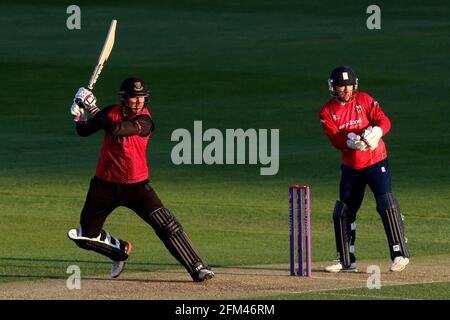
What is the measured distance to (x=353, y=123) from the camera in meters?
16.6

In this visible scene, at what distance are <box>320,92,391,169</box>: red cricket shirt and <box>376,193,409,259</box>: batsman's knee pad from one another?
0.44 m

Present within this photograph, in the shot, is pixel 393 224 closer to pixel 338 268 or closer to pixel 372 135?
pixel 338 268

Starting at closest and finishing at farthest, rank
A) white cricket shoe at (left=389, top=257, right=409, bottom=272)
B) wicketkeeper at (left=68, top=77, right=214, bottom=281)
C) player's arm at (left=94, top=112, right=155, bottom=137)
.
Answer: player's arm at (left=94, top=112, right=155, bottom=137) < wicketkeeper at (left=68, top=77, right=214, bottom=281) < white cricket shoe at (left=389, top=257, right=409, bottom=272)

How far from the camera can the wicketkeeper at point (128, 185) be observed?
1566 centimetres

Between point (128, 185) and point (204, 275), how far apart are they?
1195mm

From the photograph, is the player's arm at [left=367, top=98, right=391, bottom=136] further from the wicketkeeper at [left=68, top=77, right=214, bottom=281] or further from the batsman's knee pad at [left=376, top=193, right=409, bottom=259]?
the wicketkeeper at [left=68, top=77, right=214, bottom=281]

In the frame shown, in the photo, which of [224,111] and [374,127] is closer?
[374,127]

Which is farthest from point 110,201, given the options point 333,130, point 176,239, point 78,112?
point 333,130

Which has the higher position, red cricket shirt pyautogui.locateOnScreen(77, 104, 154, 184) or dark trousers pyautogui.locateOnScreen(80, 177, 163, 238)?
red cricket shirt pyautogui.locateOnScreen(77, 104, 154, 184)

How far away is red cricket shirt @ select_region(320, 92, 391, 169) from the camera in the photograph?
16.6m

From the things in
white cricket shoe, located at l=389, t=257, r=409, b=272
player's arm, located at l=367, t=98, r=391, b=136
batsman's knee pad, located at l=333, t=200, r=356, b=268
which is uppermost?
player's arm, located at l=367, t=98, r=391, b=136

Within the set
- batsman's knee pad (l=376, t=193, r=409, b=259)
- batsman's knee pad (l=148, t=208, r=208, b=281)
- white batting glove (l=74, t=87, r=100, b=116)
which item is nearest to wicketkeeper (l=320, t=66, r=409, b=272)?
batsman's knee pad (l=376, t=193, r=409, b=259)
